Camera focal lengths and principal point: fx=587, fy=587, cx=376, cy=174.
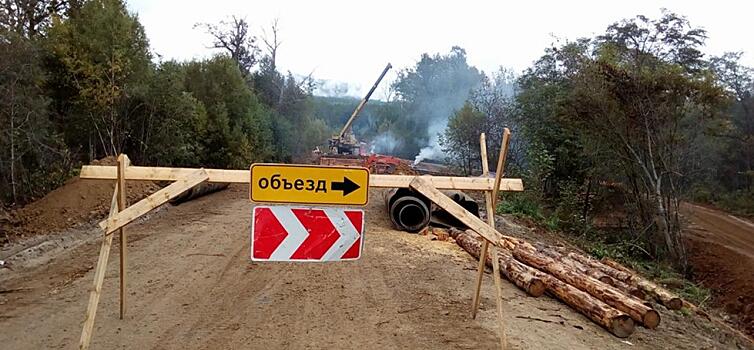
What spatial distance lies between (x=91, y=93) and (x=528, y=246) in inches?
513

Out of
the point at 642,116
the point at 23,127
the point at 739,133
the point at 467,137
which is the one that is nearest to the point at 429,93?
the point at 739,133

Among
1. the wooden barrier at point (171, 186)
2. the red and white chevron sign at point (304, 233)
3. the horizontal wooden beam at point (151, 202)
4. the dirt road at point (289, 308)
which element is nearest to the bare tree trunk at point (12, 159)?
the dirt road at point (289, 308)

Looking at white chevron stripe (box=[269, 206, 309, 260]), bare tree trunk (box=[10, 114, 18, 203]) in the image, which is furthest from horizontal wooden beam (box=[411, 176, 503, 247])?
bare tree trunk (box=[10, 114, 18, 203])

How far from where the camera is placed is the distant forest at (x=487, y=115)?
14711mm

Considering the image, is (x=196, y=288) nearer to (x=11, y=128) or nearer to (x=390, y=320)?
(x=390, y=320)

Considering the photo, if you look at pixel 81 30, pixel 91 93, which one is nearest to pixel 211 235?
pixel 91 93

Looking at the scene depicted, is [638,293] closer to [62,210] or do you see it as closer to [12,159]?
[62,210]

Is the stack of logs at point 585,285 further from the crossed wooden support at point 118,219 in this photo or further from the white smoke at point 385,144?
the white smoke at point 385,144

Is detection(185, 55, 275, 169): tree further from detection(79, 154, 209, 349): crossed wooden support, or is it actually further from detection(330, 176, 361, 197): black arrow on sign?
detection(330, 176, 361, 197): black arrow on sign

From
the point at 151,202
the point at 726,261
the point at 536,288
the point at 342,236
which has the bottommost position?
the point at 726,261

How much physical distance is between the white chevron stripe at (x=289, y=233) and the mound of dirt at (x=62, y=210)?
8.96 meters

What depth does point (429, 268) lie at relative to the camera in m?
8.38

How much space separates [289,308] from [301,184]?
8.25 feet

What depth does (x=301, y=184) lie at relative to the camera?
4.26 meters
